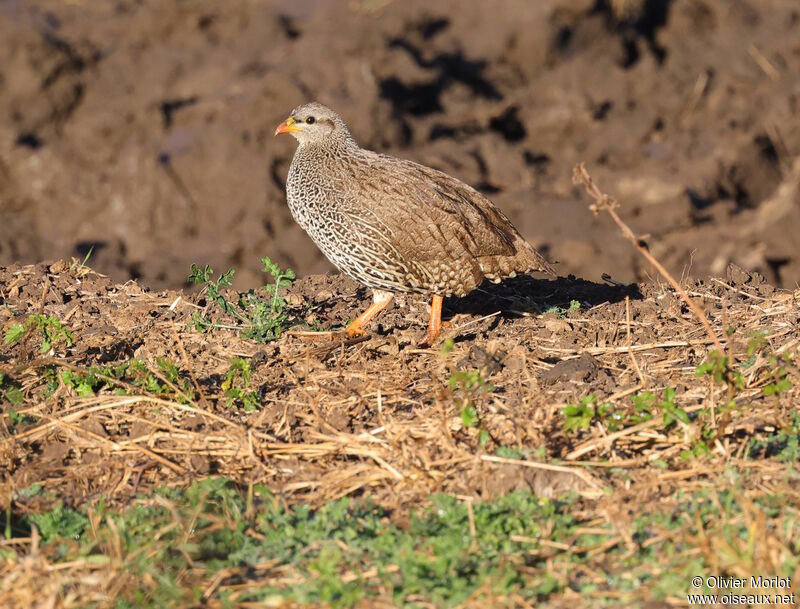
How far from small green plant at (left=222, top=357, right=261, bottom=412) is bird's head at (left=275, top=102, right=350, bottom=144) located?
182 cm

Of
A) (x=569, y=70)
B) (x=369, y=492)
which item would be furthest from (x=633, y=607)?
(x=569, y=70)

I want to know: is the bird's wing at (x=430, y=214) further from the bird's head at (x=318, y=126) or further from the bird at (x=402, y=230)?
the bird's head at (x=318, y=126)

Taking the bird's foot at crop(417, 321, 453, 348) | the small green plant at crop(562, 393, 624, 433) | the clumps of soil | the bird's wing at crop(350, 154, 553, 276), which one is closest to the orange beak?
the bird's wing at crop(350, 154, 553, 276)

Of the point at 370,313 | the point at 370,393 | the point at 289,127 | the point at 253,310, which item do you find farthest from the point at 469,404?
the point at 289,127

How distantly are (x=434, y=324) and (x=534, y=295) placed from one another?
889 mm

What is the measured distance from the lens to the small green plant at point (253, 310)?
5.91 meters

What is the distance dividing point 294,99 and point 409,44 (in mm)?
1935

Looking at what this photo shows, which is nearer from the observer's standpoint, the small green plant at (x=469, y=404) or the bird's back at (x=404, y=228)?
the small green plant at (x=469, y=404)

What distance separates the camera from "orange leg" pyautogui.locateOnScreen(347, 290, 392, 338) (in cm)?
614

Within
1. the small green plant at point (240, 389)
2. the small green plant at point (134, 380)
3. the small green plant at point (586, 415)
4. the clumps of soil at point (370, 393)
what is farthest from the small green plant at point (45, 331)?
the small green plant at point (586, 415)

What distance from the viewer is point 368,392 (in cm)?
539

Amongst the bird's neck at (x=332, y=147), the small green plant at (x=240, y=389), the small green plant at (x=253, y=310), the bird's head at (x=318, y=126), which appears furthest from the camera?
the bird's head at (x=318, y=126)

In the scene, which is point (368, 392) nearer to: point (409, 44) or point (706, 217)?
point (706, 217)

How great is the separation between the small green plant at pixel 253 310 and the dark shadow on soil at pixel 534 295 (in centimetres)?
115
